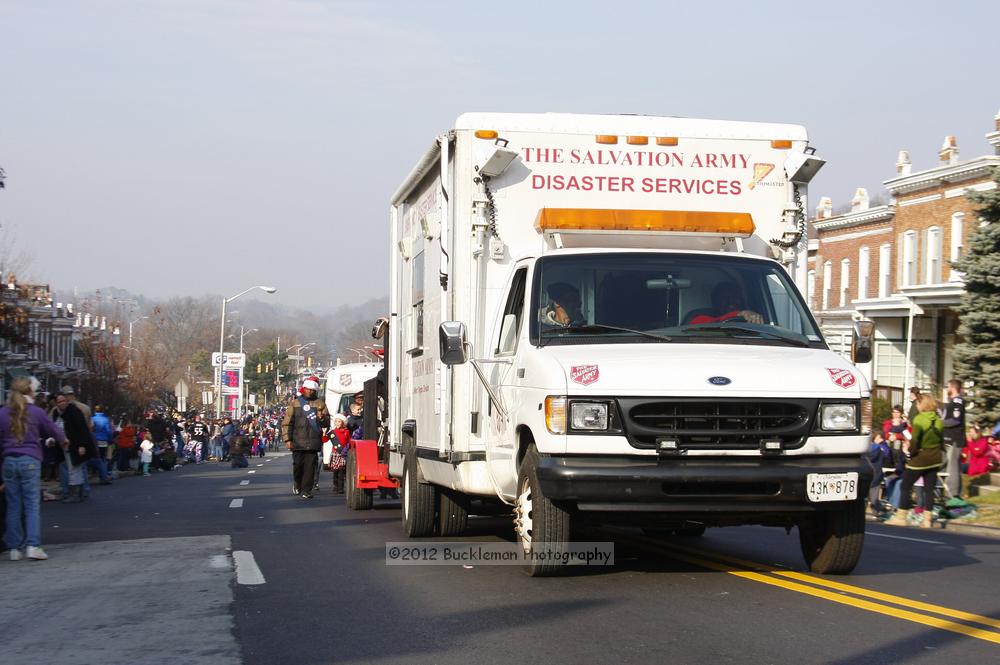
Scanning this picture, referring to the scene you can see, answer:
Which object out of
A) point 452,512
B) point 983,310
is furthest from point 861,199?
point 452,512

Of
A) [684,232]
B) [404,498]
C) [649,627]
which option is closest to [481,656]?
[649,627]

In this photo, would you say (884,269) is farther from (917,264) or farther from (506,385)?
(506,385)

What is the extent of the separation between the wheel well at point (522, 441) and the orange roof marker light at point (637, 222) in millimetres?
1815

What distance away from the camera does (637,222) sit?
9820 mm

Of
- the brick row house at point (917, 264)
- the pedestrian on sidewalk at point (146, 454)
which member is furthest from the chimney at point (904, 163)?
the pedestrian on sidewalk at point (146, 454)

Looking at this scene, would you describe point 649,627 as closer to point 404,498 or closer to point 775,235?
point 775,235

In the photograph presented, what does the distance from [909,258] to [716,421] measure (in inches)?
1506

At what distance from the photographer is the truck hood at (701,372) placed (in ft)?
26.3

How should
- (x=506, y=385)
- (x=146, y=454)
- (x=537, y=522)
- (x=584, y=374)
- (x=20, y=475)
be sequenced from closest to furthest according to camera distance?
(x=584, y=374) < (x=537, y=522) < (x=506, y=385) < (x=20, y=475) < (x=146, y=454)

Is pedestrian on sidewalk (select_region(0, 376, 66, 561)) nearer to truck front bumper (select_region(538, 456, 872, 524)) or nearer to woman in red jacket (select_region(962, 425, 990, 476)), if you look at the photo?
truck front bumper (select_region(538, 456, 872, 524))

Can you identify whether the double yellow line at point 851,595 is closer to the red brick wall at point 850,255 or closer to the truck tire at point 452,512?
the truck tire at point 452,512

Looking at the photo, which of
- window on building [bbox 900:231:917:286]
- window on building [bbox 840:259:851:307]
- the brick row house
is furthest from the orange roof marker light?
window on building [bbox 840:259:851:307]

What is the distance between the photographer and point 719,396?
798 centimetres

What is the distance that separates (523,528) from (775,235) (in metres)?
3.22
